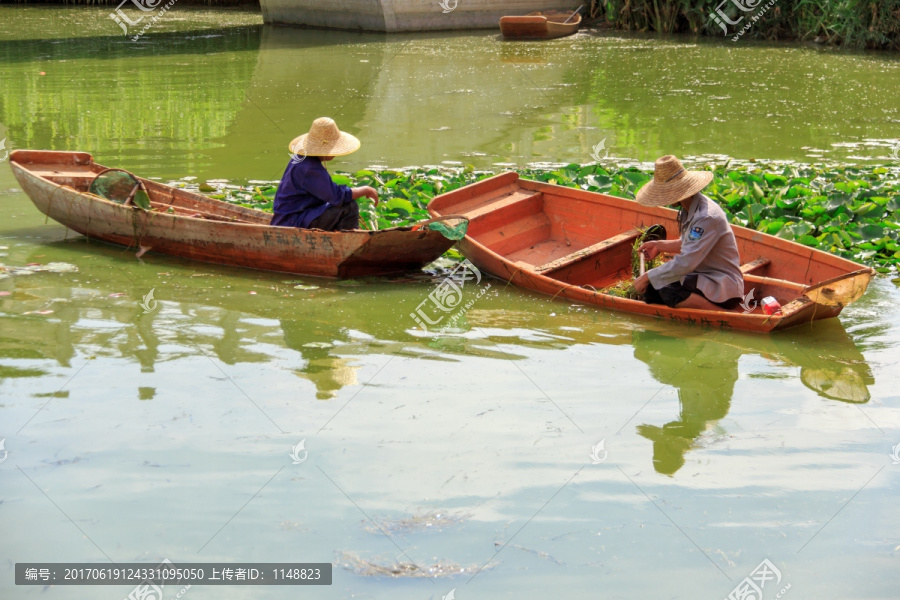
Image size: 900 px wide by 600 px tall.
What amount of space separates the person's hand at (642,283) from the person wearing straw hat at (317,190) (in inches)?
78.5

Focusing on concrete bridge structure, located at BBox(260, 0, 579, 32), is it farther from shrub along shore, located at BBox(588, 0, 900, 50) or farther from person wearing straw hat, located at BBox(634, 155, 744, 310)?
person wearing straw hat, located at BBox(634, 155, 744, 310)

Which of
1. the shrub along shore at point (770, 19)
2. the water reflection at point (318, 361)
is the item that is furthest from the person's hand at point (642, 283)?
the shrub along shore at point (770, 19)

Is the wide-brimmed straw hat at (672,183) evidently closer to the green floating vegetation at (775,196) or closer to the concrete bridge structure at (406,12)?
the green floating vegetation at (775,196)

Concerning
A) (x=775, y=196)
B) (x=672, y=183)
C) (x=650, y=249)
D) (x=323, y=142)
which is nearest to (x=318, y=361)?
(x=323, y=142)

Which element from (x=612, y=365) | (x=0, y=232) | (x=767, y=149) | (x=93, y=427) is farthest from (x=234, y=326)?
(x=767, y=149)

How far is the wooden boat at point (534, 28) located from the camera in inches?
667

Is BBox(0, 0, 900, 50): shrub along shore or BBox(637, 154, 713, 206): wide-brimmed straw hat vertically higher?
BBox(0, 0, 900, 50): shrub along shore

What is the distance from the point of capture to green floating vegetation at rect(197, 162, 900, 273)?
6230 millimetres

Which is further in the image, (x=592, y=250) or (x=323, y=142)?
(x=592, y=250)

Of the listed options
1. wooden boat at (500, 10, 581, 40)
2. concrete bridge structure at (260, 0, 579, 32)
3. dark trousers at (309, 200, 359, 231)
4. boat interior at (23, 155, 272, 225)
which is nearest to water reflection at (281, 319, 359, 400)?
dark trousers at (309, 200, 359, 231)

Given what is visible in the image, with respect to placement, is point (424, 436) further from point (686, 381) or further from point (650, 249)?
point (650, 249)

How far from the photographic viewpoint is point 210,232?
6250mm

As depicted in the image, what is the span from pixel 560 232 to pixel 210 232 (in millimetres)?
2586

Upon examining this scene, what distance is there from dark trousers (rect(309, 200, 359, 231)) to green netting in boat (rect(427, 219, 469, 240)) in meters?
0.66
